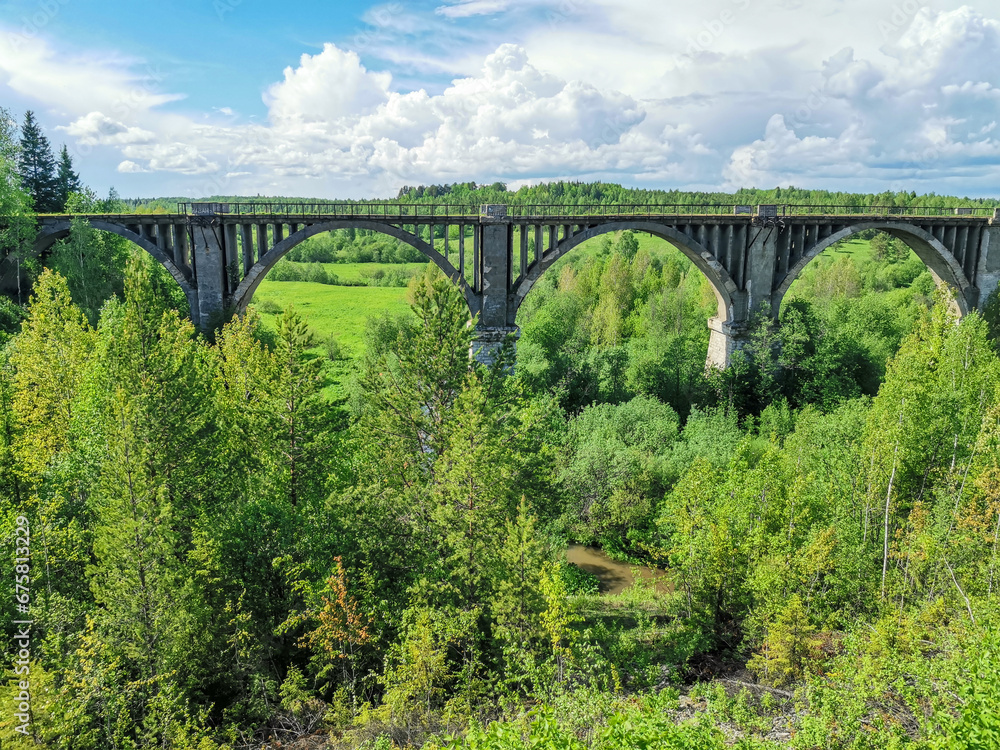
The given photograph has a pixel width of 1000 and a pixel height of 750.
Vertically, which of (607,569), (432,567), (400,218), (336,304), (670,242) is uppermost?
(400,218)

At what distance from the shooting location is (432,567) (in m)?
18.9

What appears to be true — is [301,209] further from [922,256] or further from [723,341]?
[922,256]

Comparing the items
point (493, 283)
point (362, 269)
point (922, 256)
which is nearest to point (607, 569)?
point (493, 283)

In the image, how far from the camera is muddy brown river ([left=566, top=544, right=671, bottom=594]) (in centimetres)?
2852

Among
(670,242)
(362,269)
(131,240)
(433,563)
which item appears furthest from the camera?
(362,269)

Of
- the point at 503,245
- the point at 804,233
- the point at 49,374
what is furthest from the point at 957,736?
the point at 804,233

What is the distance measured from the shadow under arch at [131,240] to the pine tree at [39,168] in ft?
64.5

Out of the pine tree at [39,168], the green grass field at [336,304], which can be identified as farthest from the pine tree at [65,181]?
Result: the green grass field at [336,304]

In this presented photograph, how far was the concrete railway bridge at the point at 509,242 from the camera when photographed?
115 ft

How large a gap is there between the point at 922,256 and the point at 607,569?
35368 mm

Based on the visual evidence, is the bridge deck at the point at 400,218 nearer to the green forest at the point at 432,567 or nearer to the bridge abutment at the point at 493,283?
the bridge abutment at the point at 493,283

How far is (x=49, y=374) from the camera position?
24000 millimetres

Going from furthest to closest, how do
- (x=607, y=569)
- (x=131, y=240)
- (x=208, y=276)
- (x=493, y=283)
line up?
1. (x=493, y=283)
2. (x=208, y=276)
3. (x=131, y=240)
4. (x=607, y=569)

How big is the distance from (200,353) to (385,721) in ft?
53.3
